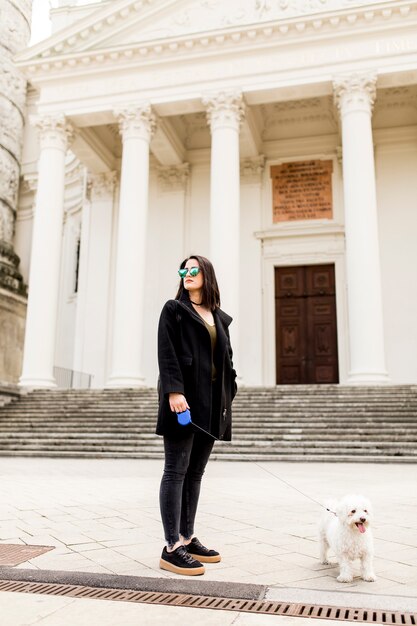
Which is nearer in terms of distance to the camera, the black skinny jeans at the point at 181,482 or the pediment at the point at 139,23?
the black skinny jeans at the point at 181,482

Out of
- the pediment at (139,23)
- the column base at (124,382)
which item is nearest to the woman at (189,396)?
the column base at (124,382)

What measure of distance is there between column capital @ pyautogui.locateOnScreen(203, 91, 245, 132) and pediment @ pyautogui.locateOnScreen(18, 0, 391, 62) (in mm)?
2627

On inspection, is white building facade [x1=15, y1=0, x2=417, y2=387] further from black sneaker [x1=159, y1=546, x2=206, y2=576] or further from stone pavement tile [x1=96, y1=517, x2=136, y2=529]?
black sneaker [x1=159, y1=546, x2=206, y2=576]

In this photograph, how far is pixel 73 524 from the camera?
478 centimetres

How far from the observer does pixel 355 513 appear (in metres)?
3.14

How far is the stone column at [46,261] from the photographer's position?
17.9m

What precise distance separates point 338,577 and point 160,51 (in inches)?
733

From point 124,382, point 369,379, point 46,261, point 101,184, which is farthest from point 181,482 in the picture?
point 101,184

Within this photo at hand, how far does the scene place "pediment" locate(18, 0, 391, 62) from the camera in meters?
19.1

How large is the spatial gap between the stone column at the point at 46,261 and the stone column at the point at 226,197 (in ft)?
17.0

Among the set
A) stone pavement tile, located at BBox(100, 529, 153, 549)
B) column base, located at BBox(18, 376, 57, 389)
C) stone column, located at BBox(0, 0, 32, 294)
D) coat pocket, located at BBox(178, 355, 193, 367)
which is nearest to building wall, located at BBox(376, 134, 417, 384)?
column base, located at BBox(18, 376, 57, 389)

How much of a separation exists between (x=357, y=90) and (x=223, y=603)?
16929 mm

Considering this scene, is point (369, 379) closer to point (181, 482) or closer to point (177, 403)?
point (181, 482)

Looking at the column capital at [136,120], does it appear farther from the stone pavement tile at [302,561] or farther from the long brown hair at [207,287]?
the stone pavement tile at [302,561]
